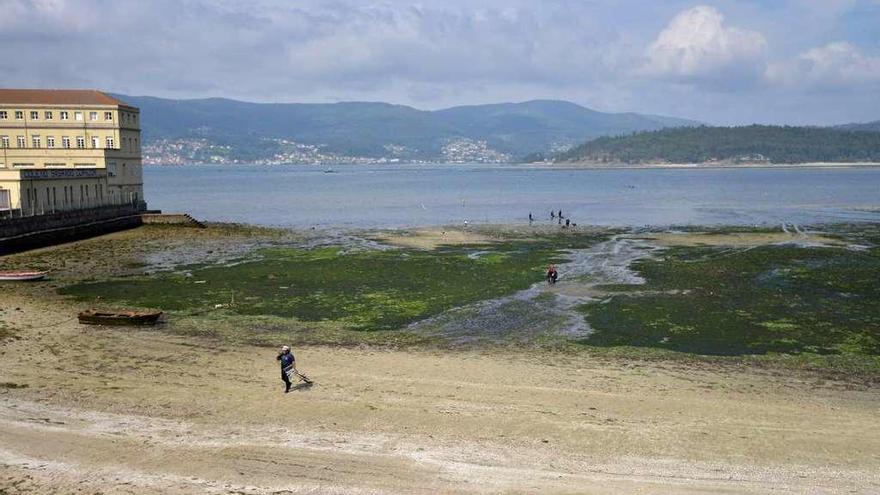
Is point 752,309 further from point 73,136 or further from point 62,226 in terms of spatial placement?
point 73,136

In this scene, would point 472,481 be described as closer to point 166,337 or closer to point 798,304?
point 166,337

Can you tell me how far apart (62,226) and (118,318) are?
40.3m

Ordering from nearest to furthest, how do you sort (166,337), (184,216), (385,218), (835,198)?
(166,337)
(184,216)
(385,218)
(835,198)

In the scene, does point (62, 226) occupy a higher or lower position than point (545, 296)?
higher

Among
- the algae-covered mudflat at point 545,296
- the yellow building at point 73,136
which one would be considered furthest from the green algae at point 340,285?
the yellow building at point 73,136

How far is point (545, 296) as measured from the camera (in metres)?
45.2

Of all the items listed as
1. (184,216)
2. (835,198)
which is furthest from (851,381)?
(835,198)

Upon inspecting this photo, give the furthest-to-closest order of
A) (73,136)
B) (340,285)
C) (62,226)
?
(73,136) → (62,226) → (340,285)

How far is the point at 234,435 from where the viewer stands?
2302cm

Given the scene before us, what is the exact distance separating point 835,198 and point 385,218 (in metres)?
88.7

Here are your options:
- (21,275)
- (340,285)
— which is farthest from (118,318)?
(21,275)

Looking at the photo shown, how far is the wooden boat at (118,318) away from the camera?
36.8 meters

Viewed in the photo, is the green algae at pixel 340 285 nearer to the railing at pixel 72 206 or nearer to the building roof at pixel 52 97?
the railing at pixel 72 206

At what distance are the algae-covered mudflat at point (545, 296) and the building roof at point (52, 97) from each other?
3273 centimetres
